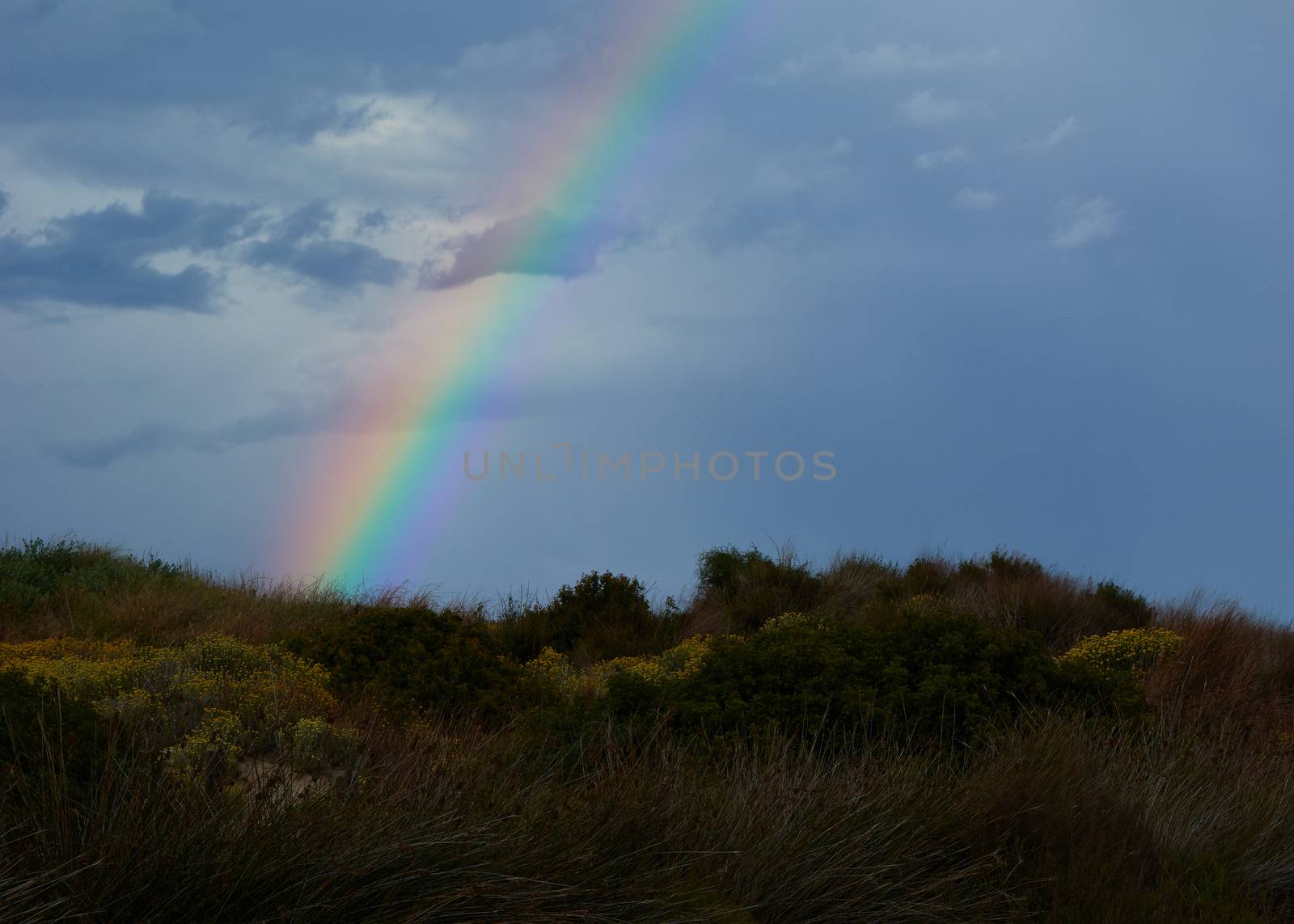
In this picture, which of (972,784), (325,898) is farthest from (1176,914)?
(325,898)

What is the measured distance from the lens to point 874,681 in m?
8.62

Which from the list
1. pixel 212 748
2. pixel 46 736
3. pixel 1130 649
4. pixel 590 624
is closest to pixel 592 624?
pixel 590 624

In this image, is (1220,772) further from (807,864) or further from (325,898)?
(325,898)

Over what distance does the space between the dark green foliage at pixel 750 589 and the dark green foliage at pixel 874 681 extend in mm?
6304

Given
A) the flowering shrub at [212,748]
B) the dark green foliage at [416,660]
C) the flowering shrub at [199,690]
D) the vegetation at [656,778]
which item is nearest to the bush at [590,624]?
the vegetation at [656,778]

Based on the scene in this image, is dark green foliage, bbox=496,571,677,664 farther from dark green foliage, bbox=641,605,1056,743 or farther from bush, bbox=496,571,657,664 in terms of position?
dark green foliage, bbox=641,605,1056,743

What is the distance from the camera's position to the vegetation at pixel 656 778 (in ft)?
12.9

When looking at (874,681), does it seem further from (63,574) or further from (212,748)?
(63,574)

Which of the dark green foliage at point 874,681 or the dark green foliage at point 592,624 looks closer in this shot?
the dark green foliage at point 874,681

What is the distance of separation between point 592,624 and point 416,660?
5.25 meters

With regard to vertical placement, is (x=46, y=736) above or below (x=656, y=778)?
above

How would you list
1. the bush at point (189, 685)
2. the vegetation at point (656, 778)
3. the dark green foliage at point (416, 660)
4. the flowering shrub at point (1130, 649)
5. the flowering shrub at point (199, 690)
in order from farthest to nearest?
the flowering shrub at point (1130, 649), the dark green foliage at point (416, 660), the bush at point (189, 685), the flowering shrub at point (199, 690), the vegetation at point (656, 778)

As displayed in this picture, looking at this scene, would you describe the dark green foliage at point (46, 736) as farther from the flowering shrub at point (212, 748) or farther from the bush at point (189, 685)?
the flowering shrub at point (212, 748)

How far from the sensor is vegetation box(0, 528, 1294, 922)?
3930 millimetres
